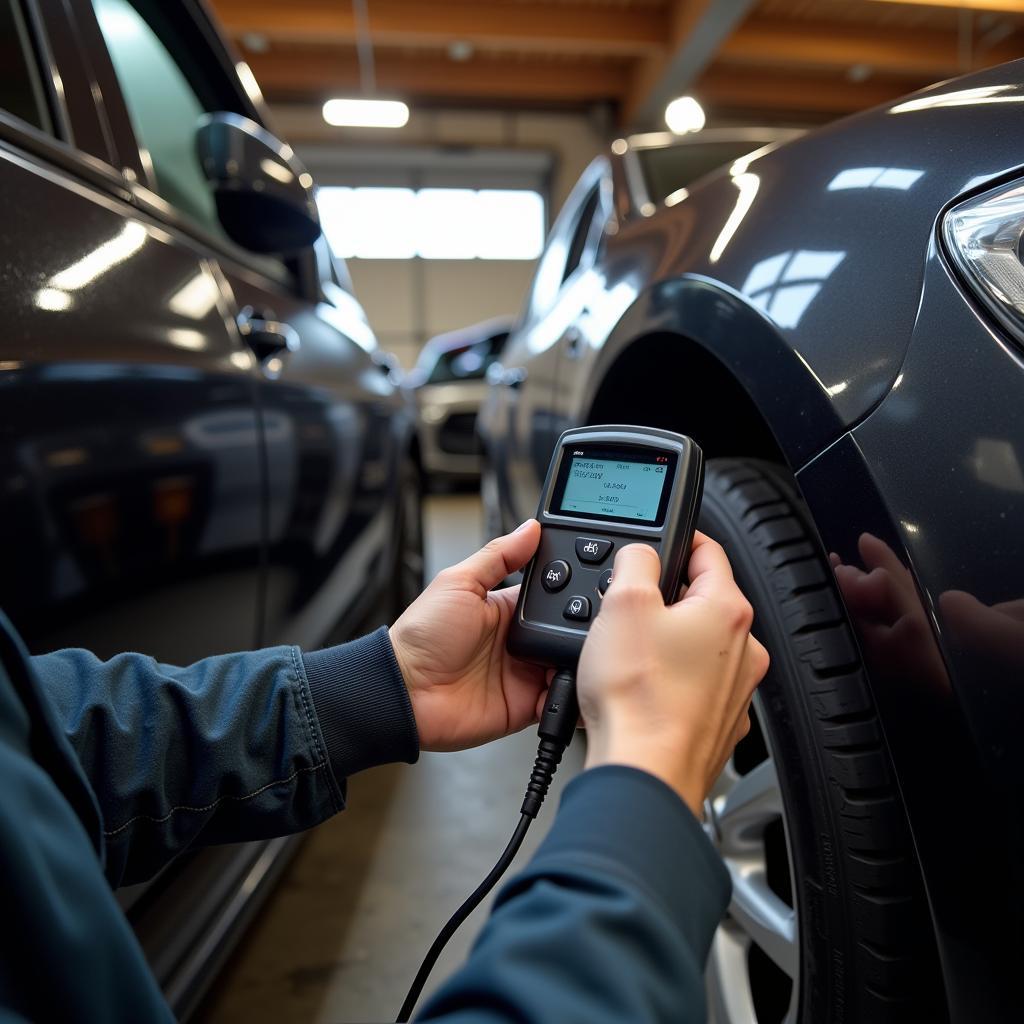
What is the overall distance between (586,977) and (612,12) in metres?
8.84

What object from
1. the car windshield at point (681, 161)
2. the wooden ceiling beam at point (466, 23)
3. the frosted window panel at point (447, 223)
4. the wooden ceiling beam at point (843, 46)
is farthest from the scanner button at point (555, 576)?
the frosted window panel at point (447, 223)

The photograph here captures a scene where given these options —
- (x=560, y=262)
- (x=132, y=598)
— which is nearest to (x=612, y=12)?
(x=560, y=262)

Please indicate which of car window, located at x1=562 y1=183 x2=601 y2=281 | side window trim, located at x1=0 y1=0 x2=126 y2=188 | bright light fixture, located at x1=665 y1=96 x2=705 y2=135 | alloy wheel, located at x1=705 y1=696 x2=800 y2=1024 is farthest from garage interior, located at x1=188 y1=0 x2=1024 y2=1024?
car window, located at x1=562 y1=183 x2=601 y2=281

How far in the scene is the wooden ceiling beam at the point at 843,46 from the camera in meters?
7.96

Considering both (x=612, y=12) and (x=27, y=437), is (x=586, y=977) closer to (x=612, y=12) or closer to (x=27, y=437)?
(x=27, y=437)

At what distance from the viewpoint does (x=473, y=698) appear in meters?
0.72

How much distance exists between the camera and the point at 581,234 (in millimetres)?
2146

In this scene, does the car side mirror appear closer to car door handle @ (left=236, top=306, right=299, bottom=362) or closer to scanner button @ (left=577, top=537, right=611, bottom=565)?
car door handle @ (left=236, top=306, right=299, bottom=362)

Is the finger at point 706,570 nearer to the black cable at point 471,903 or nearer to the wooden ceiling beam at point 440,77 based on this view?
the black cable at point 471,903

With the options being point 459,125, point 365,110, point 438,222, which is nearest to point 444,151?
point 459,125

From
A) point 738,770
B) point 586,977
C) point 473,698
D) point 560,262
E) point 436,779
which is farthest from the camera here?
point 560,262

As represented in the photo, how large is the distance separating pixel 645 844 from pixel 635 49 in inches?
345

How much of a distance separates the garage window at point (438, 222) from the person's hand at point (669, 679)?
38.2ft

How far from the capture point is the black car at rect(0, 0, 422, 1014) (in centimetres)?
71
